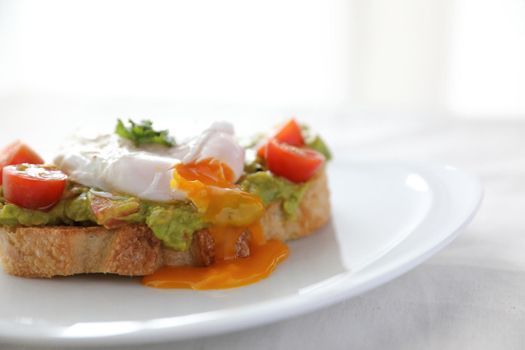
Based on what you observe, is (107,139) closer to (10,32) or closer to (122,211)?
(122,211)

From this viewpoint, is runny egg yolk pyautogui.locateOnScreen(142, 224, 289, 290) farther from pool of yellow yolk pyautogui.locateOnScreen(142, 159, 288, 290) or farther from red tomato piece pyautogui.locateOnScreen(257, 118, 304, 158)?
red tomato piece pyautogui.locateOnScreen(257, 118, 304, 158)

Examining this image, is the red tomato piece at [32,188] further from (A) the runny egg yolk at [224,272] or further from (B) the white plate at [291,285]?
(A) the runny egg yolk at [224,272]

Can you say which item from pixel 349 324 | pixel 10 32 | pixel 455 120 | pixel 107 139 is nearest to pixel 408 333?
pixel 349 324

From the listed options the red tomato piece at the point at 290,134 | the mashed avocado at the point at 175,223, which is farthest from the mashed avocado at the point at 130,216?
the red tomato piece at the point at 290,134

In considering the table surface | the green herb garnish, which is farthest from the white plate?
the green herb garnish

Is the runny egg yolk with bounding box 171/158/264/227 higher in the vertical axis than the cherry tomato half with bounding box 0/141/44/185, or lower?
lower

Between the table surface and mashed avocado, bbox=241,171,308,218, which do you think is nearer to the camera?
the table surface
